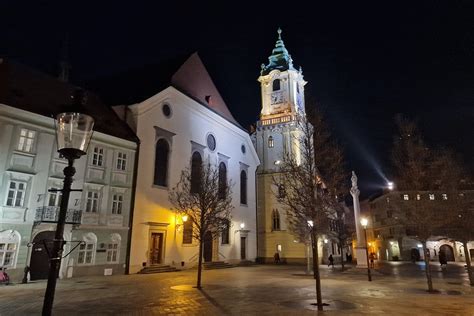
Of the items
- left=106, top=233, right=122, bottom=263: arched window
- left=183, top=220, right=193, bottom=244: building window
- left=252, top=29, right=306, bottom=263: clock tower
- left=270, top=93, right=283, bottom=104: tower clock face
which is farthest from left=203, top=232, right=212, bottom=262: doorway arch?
left=270, top=93, right=283, bottom=104: tower clock face

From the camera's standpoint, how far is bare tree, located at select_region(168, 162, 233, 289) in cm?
1836

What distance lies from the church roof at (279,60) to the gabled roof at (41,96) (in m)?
28.4

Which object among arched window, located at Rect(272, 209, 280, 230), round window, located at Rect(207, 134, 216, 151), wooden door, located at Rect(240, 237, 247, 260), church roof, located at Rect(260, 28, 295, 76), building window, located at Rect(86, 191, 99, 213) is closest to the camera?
building window, located at Rect(86, 191, 99, 213)

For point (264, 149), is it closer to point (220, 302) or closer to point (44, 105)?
point (44, 105)

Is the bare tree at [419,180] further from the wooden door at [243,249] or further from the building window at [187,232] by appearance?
the wooden door at [243,249]

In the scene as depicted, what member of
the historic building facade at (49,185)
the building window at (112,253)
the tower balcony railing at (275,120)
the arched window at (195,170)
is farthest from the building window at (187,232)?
→ the tower balcony railing at (275,120)

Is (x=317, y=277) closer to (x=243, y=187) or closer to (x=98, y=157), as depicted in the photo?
(x=98, y=157)

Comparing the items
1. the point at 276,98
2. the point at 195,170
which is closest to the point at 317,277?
the point at 195,170

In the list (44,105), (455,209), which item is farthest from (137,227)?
(455,209)

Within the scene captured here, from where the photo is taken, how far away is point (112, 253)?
74.9 ft

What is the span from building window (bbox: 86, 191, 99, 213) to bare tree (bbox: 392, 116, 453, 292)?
713 inches

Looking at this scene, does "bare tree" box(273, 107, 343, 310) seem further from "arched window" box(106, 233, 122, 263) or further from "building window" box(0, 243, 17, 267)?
"building window" box(0, 243, 17, 267)

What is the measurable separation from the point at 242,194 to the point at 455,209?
79.3ft

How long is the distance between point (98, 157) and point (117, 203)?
3384 mm
